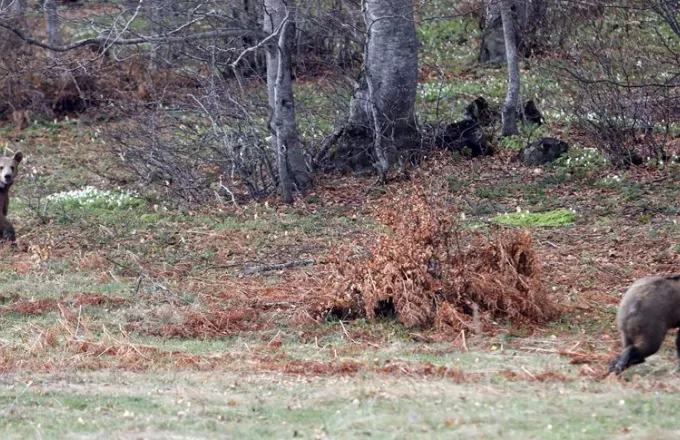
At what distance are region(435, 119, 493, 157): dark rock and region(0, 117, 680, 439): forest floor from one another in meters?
0.46

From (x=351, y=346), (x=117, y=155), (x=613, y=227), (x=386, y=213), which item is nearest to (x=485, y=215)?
(x=613, y=227)

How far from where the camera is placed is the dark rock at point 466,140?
19.0 m

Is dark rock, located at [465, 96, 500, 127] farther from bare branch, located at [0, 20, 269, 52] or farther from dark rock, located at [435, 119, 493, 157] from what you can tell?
bare branch, located at [0, 20, 269, 52]

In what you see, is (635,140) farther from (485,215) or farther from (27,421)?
(27,421)

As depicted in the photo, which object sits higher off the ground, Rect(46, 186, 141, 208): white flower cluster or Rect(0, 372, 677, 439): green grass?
Rect(0, 372, 677, 439): green grass

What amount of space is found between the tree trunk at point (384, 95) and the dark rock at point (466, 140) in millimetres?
618

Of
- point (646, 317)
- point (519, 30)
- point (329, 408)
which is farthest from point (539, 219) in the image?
point (519, 30)

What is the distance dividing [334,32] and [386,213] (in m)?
9.28

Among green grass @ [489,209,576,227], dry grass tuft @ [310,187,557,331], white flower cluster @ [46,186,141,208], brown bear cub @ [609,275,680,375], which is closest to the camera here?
brown bear cub @ [609,275,680,375]

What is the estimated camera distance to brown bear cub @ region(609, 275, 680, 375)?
8000mm

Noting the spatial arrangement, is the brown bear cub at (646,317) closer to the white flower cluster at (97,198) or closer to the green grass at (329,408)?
the green grass at (329,408)

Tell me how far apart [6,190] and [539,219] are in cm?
777

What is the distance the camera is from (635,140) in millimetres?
17719

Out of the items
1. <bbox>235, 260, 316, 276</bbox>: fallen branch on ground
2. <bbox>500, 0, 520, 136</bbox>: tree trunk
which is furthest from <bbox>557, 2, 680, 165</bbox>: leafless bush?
<bbox>235, 260, 316, 276</bbox>: fallen branch on ground
